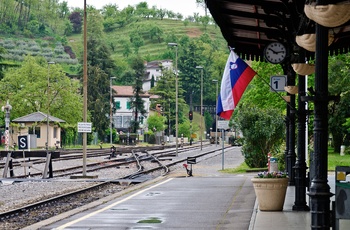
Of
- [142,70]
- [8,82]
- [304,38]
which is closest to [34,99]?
[8,82]

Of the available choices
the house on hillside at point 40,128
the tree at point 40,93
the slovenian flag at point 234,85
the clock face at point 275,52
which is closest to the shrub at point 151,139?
the tree at point 40,93

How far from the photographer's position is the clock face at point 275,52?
21578 mm

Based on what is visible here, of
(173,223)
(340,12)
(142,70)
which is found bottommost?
(173,223)

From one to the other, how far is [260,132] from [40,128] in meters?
49.8

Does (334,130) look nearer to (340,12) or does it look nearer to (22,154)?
(22,154)

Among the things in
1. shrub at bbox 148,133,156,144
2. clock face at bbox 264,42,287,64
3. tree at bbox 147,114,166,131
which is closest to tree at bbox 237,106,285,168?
clock face at bbox 264,42,287,64

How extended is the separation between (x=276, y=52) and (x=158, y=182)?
1173cm

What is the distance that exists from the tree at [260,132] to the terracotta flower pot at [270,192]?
2181cm

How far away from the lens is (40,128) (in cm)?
8794

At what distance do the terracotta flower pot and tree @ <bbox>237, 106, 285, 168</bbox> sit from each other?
859 inches

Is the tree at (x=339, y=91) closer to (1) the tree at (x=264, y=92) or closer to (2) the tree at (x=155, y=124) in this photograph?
(1) the tree at (x=264, y=92)

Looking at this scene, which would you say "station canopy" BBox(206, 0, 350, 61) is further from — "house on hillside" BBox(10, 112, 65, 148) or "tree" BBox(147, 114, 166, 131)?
"tree" BBox(147, 114, 166, 131)

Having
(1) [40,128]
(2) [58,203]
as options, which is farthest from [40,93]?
(2) [58,203]

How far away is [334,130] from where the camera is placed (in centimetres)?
6556
